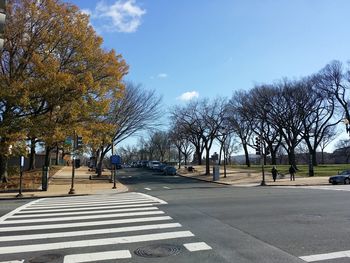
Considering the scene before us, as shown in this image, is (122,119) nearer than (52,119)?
No

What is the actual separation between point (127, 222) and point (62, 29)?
21.4m

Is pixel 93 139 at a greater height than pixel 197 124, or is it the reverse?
pixel 197 124

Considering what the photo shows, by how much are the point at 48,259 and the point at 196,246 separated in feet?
10.3

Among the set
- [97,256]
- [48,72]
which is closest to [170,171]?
[48,72]

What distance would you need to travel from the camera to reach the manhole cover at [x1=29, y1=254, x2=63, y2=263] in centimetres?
836

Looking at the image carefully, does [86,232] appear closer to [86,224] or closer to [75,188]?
[86,224]

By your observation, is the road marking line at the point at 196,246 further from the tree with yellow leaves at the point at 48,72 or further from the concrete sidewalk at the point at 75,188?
the tree with yellow leaves at the point at 48,72

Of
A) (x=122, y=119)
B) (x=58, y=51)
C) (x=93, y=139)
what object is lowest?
(x=93, y=139)

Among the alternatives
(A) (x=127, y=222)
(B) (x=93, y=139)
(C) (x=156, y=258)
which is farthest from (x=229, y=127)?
(C) (x=156, y=258)

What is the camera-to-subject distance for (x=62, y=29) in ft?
100

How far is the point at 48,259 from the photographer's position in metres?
8.51

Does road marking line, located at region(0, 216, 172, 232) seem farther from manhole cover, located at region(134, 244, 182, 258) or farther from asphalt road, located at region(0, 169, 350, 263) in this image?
manhole cover, located at region(134, 244, 182, 258)

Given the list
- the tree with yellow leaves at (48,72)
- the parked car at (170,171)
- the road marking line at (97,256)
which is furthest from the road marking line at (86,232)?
the parked car at (170,171)

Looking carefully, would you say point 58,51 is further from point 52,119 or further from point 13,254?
point 13,254
